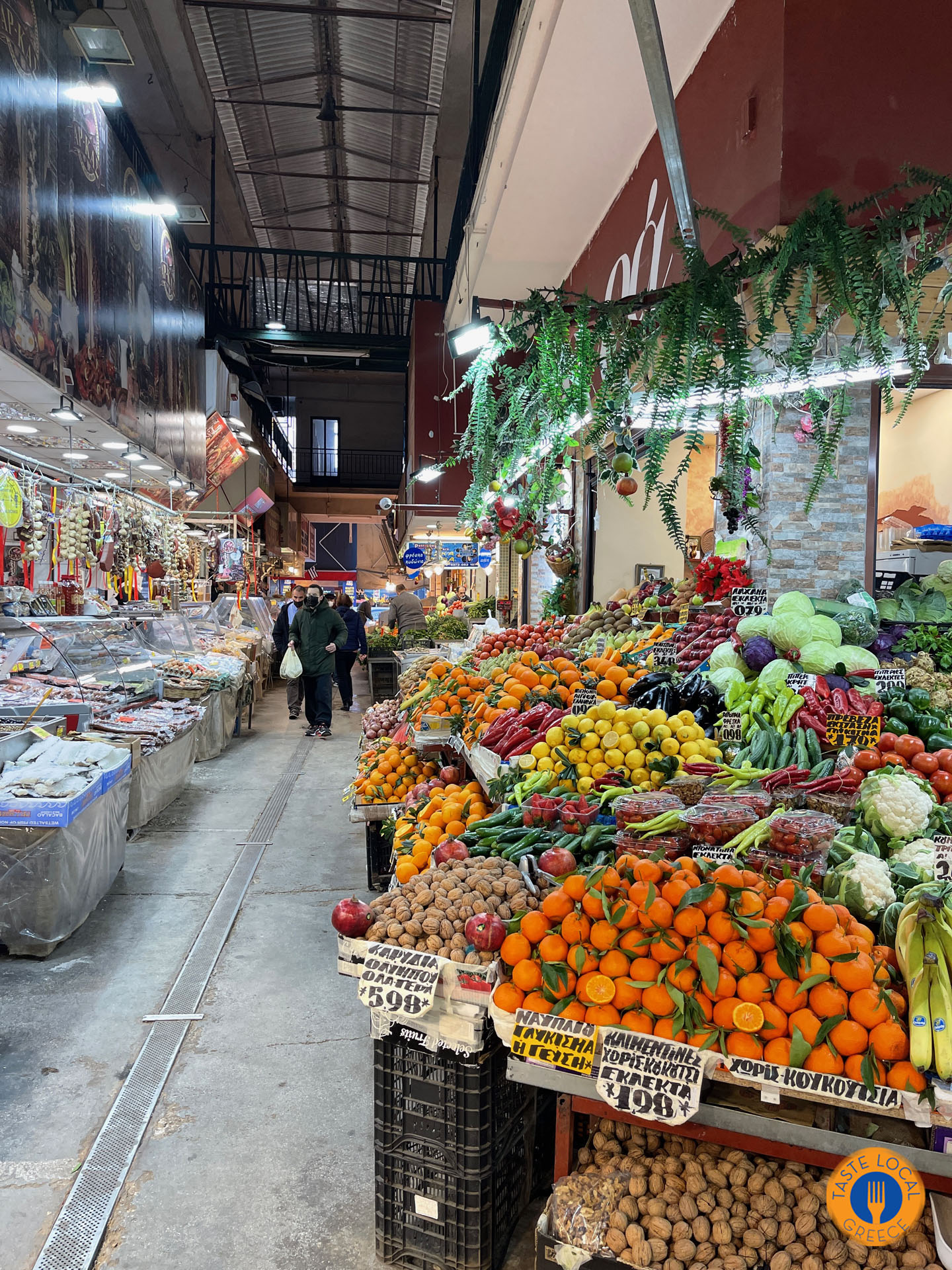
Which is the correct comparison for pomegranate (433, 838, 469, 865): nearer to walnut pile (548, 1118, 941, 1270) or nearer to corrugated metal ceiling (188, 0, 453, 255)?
walnut pile (548, 1118, 941, 1270)

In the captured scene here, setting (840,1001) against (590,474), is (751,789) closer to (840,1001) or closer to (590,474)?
(840,1001)

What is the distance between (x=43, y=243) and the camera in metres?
6.59

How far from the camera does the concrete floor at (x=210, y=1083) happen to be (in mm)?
2348

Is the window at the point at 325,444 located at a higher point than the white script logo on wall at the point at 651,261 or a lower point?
higher

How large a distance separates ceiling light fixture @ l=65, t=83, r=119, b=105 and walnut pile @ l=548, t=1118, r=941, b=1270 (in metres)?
8.60

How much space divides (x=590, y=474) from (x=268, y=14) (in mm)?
5812

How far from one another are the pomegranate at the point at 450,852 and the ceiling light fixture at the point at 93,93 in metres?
7.60

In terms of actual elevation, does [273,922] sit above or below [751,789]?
below

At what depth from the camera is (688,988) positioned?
1.94 metres

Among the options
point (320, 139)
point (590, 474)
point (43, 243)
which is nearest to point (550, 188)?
point (590, 474)

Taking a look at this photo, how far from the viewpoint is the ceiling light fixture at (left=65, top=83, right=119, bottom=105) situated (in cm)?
713

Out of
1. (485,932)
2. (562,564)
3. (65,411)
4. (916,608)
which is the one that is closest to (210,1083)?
(485,932)

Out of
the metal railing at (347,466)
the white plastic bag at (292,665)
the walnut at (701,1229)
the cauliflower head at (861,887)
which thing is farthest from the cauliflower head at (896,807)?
the metal railing at (347,466)

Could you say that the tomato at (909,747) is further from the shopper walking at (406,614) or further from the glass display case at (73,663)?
the shopper walking at (406,614)
